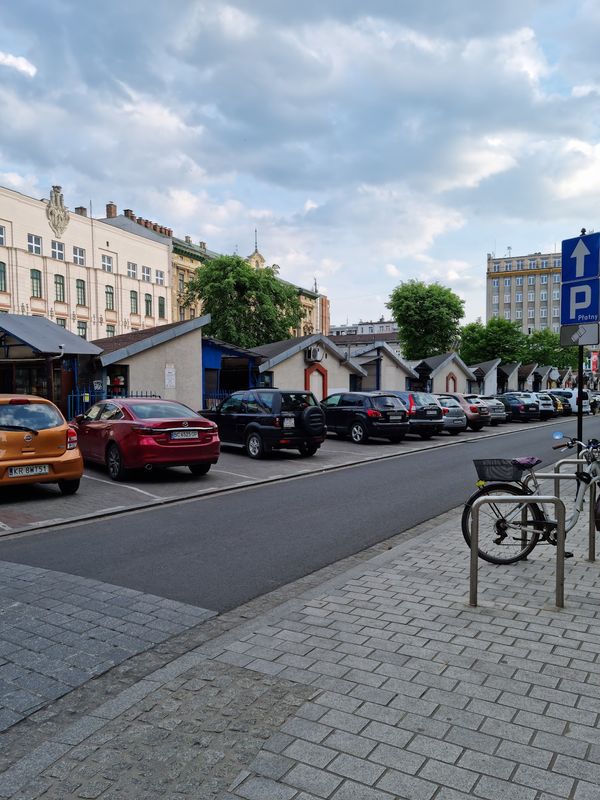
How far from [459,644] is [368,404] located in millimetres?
16359

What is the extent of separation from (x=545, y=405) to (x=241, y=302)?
21.7 metres

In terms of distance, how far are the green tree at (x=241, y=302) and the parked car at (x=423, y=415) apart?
23.7m

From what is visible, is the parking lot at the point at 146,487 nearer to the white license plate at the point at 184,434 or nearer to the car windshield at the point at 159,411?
the white license plate at the point at 184,434

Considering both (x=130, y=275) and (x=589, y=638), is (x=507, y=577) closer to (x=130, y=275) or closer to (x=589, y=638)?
(x=589, y=638)

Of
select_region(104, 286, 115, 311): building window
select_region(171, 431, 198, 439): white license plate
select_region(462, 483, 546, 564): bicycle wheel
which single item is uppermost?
select_region(104, 286, 115, 311): building window

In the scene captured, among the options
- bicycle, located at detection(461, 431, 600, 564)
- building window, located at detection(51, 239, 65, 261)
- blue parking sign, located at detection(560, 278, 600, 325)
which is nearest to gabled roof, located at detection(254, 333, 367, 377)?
blue parking sign, located at detection(560, 278, 600, 325)

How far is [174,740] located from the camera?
3.19 meters

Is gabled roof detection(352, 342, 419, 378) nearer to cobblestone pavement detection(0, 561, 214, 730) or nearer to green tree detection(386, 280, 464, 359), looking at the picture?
green tree detection(386, 280, 464, 359)

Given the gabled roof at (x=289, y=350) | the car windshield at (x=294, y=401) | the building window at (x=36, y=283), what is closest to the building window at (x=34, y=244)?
the building window at (x=36, y=283)

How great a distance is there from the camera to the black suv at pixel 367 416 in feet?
66.3

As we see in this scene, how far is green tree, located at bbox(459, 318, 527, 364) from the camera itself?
64562 millimetres

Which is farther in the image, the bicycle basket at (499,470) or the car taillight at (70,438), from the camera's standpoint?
the car taillight at (70,438)

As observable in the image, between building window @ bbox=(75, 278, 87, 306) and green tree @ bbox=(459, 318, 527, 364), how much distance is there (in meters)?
34.9

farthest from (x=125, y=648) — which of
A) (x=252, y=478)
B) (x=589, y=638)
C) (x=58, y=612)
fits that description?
(x=252, y=478)
